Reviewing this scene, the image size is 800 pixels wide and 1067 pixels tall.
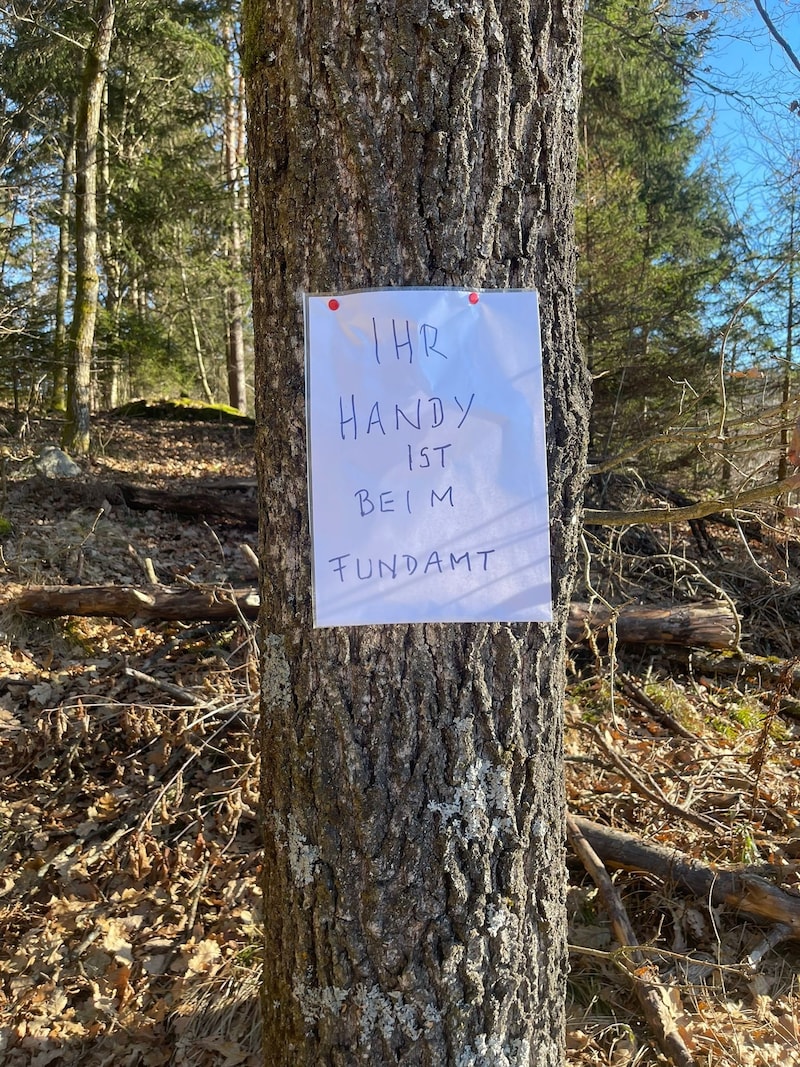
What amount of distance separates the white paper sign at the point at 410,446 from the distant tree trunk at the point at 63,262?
35.8ft

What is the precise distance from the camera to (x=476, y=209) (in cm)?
132

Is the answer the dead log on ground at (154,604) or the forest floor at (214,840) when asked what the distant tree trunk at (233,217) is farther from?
the forest floor at (214,840)

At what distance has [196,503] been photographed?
6992 millimetres

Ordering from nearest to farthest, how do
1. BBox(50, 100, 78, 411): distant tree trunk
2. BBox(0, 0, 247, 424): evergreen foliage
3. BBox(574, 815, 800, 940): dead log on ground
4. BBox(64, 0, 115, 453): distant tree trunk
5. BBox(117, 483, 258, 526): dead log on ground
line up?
1. BBox(574, 815, 800, 940): dead log on ground
2. BBox(117, 483, 258, 526): dead log on ground
3. BBox(64, 0, 115, 453): distant tree trunk
4. BBox(0, 0, 247, 424): evergreen foliage
5. BBox(50, 100, 78, 411): distant tree trunk

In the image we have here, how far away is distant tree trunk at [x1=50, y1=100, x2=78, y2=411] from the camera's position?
11521mm

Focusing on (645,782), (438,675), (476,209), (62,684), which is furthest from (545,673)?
(62,684)

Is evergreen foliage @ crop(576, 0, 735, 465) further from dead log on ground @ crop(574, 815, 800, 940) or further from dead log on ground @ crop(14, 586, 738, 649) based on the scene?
dead log on ground @ crop(574, 815, 800, 940)

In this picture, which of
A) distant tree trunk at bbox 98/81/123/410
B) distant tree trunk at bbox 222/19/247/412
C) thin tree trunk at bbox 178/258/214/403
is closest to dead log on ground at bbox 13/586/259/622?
distant tree trunk at bbox 98/81/123/410

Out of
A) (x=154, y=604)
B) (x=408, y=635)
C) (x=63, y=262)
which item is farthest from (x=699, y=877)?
(x=63, y=262)

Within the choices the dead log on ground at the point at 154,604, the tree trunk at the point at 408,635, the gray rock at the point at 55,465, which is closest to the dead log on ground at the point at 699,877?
the tree trunk at the point at 408,635

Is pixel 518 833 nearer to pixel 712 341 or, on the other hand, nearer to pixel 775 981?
pixel 775 981

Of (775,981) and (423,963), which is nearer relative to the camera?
(423,963)

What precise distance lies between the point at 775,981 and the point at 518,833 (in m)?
1.35

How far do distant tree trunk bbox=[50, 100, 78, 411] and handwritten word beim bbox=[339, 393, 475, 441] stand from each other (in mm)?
10935
